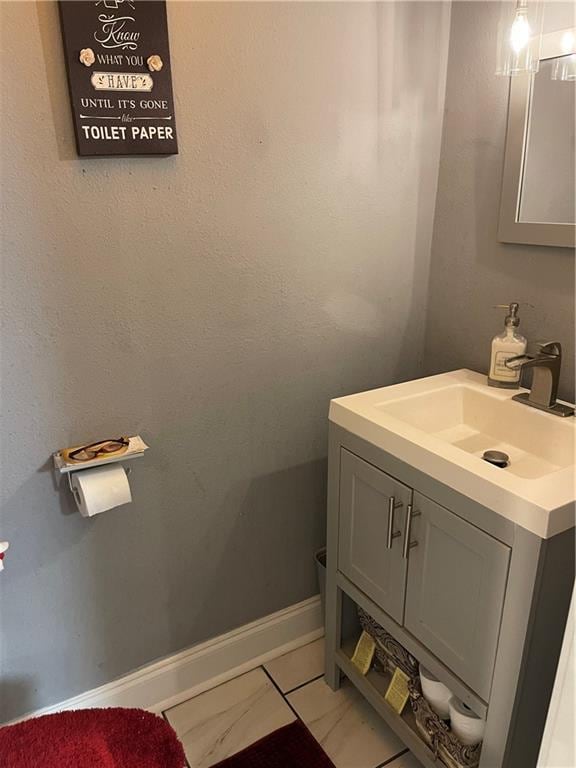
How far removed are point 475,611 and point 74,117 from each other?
1248mm

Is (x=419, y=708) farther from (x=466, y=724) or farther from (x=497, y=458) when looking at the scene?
(x=497, y=458)

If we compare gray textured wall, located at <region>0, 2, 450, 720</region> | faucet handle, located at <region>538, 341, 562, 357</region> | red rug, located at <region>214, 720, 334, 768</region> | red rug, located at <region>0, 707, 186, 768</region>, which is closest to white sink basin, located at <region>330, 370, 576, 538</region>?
faucet handle, located at <region>538, 341, 562, 357</region>

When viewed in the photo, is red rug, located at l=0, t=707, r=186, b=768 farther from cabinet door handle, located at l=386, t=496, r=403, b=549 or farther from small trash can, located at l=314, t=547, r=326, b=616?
small trash can, located at l=314, t=547, r=326, b=616

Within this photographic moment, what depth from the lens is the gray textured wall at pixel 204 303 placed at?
48.7 inches

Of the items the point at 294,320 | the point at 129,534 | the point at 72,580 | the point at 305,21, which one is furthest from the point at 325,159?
the point at 72,580

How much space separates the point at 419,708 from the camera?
143 centimetres

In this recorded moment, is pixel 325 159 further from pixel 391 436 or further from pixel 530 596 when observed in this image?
pixel 530 596

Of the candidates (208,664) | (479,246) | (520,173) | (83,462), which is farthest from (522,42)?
(208,664)

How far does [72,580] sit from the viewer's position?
145 centimetres

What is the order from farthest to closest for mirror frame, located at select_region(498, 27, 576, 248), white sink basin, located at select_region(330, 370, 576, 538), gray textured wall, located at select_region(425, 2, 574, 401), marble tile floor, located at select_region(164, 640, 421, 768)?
marble tile floor, located at select_region(164, 640, 421, 768) < gray textured wall, located at select_region(425, 2, 574, 401) < mirror frame, located at select_region(498, 27, 576, 248) < white sink basin, located at select_region(330, 370, 576, 538)

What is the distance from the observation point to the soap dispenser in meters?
1.48

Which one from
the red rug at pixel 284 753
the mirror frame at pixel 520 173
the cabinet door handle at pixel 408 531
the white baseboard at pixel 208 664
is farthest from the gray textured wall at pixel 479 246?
the red rug at pixel 284 753

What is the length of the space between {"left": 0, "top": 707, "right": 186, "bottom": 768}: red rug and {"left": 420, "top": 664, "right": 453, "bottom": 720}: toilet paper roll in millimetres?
588

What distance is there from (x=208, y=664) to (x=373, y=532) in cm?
73
